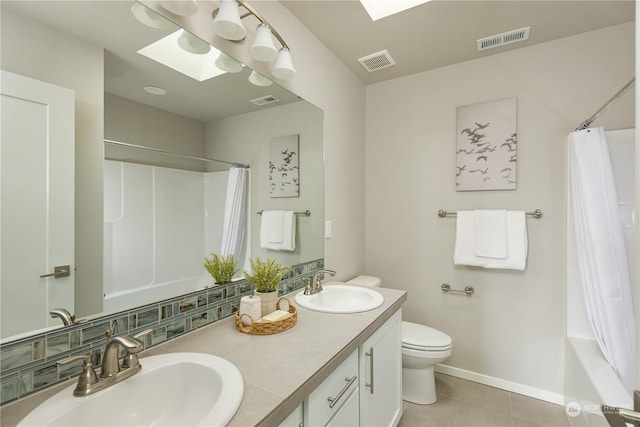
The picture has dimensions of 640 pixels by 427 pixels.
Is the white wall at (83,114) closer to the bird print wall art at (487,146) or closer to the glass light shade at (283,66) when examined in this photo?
the glass light shade at (283,66)

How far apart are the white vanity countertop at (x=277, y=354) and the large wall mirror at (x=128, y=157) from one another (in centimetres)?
18

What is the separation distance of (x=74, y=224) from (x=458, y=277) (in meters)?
2.32

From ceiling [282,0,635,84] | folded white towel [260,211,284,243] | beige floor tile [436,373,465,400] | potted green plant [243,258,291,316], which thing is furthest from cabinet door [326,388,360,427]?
ceiling [282,0,635,84]

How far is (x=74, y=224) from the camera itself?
0.80 m

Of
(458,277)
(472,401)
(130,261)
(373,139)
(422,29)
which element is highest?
(422,29)

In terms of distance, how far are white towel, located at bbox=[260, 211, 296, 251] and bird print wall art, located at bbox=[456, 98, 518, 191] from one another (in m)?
1.37

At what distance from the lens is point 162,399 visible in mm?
797

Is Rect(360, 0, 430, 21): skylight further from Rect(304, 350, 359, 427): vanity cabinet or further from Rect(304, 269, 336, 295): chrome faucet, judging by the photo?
Rect(304, 350, 359, 427): vanity cabinet

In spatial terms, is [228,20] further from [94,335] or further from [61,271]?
[94,335]

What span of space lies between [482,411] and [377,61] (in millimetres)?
2548

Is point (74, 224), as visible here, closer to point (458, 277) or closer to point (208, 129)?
point (208, 129)

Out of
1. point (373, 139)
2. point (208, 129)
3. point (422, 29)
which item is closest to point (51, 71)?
point (208, 129)

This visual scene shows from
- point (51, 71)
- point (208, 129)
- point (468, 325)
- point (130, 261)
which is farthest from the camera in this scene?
point (468, 325)

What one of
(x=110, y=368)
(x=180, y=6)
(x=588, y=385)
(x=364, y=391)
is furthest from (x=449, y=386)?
(x=180, y=6)
